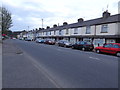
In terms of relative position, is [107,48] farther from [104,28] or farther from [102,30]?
[102,30]

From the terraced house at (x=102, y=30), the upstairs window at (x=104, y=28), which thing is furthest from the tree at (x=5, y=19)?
the upstairs window at (x=104, y=28)

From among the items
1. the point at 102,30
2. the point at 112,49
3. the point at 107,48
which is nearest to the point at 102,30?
the point at 102,30

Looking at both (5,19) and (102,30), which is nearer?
(102,30)

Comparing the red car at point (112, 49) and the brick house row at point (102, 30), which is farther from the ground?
the brick house row at point (102, 30)

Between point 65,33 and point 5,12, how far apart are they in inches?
732

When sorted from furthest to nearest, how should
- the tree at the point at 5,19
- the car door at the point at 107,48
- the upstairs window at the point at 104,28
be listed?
the tree at the point at 5,19
the upstairs window at the point at 104,28
the car door at the point at 107,48

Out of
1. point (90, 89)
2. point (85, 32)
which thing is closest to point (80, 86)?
point (90, 89)

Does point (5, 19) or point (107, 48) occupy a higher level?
point (5, 19)

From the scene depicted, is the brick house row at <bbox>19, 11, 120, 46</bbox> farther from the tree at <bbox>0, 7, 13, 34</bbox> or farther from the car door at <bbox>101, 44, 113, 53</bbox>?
the tree at <bbox>0, 7, 13, 34</bbox>

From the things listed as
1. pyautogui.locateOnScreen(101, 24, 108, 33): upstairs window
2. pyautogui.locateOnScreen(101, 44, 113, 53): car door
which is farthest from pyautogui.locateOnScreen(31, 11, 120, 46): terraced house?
pyautogui.locateOnScreen(101, 44, 113, 53): car door

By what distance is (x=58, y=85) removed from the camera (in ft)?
16.0

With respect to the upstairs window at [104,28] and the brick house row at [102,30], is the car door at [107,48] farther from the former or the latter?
the upstairs window at [104,28]

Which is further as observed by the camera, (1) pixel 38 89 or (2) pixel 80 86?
(2) pixel 80 86

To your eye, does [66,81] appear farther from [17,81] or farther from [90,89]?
[17,81]
